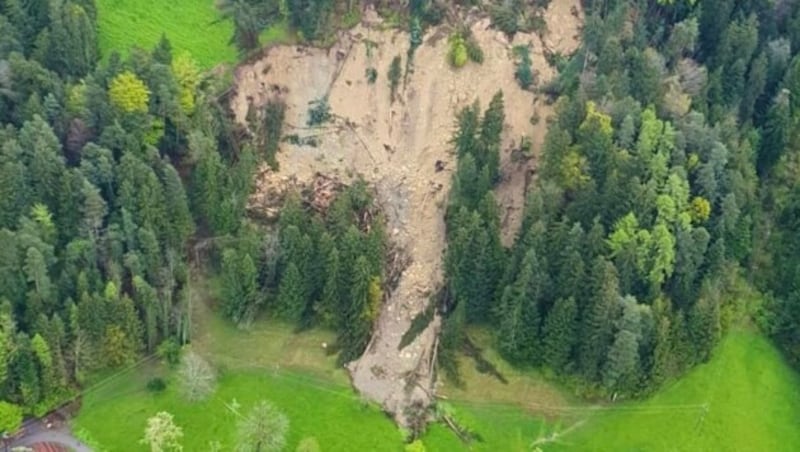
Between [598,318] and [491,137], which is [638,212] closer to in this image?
[598,318]

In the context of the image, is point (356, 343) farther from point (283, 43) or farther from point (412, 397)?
point (283, 43)

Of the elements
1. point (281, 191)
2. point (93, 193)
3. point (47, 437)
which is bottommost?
point (47, 437)

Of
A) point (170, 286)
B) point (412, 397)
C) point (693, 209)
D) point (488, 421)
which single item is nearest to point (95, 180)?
point (170, 286)

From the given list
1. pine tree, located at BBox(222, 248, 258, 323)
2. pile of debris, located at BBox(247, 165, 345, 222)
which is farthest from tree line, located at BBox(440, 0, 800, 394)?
pine tree, located at BBox(222, 248, 258, 323)

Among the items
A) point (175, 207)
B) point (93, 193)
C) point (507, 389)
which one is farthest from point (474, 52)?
point (93, 193)

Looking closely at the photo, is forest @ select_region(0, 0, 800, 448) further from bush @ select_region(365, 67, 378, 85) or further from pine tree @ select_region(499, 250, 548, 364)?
bush @ select_region(365, 67, 378, 85)

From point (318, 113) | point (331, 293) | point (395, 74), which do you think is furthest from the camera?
point (395, 74)

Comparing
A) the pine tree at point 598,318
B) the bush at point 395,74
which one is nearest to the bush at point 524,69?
the bush at point 395,74
